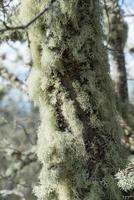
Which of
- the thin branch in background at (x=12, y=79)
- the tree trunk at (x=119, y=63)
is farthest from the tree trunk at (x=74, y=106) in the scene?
the thin branch in background at (x=12, y=79)

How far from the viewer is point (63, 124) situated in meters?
3.80

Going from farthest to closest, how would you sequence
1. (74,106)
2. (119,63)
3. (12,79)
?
(12,79), (119,63), (74,106)

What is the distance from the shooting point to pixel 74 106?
3736 millimetres

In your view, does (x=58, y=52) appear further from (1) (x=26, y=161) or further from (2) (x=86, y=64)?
(1) (x=26, y=161)

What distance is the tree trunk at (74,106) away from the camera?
3689 millimetres

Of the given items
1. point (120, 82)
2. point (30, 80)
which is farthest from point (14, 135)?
point (30, 80)

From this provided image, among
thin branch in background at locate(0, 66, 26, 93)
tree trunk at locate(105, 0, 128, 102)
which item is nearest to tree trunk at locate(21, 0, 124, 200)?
tree trunk at locate(105, 0, 128, 102)

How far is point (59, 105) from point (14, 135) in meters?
19.8

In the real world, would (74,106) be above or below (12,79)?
Answer: above

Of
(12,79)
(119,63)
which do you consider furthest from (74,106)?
(12,79)

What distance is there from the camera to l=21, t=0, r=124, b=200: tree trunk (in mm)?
3689

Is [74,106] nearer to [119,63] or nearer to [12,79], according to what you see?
[119,63]

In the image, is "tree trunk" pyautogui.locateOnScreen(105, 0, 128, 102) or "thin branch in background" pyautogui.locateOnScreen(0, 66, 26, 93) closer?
"tree trunk" pyautogui.locateOnScreen(105, 0, 128, 102)

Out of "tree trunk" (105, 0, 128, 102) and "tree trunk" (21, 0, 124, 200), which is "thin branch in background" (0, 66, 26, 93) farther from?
"tree trunk" (21, 0, 124, 200)
